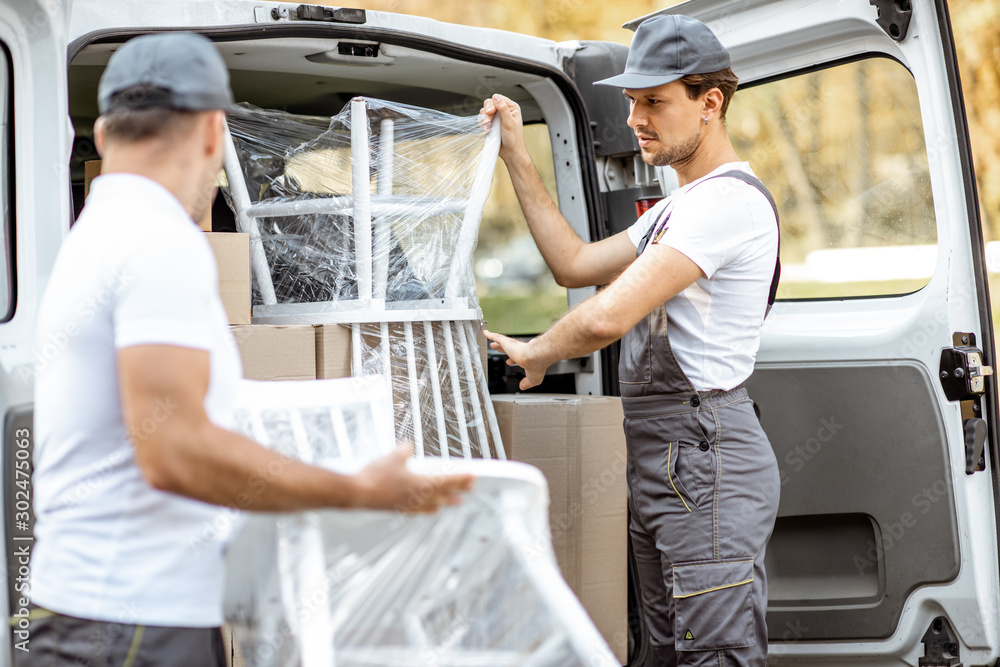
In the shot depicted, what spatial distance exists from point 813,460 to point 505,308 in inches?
64.0

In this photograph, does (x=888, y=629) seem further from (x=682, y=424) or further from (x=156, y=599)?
(x=156, y=599)

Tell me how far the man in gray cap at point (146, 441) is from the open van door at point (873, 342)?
171 cm

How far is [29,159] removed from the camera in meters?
2.08

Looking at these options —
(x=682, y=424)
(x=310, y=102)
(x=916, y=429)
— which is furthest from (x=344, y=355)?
(x=916, y=429)

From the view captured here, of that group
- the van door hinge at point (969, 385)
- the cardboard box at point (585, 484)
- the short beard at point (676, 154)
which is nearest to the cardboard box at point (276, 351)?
the cardboard box at point (585, 484)

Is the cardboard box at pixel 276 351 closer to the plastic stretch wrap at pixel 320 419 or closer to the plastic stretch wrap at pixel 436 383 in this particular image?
the plastic stretch wrap at pixel 436 383

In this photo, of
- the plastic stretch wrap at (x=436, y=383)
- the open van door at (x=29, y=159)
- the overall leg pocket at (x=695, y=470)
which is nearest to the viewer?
the open van door at (x=29, y=159)

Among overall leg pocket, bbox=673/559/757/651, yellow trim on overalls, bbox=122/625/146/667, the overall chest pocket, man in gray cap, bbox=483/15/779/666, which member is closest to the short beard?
man in gray cap, bbox=483/15/779/666

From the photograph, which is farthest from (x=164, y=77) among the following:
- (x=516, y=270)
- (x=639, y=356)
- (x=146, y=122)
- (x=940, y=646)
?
(x=516, y=270)

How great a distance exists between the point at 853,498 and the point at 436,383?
1.15m

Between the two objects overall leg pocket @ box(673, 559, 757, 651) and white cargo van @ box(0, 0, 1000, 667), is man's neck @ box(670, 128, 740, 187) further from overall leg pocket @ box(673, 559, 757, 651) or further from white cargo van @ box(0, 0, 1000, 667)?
overall leg pocket @ box(673, 559, 757, 651)

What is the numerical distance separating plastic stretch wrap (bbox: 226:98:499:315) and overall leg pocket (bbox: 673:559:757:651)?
3.17ft

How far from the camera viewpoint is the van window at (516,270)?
351 cm

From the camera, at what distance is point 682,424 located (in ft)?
7.27
